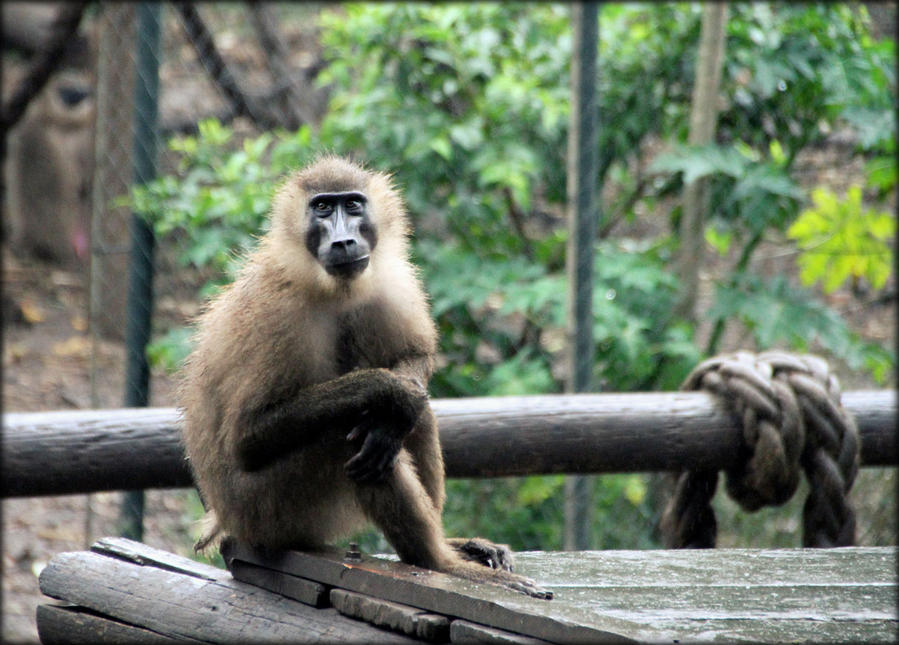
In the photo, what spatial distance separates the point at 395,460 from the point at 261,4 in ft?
18.3

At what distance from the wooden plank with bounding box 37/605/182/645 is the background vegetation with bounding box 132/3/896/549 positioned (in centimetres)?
216

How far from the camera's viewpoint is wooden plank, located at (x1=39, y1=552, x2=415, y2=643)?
246 centimetres

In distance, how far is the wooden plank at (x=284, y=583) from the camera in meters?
2.58

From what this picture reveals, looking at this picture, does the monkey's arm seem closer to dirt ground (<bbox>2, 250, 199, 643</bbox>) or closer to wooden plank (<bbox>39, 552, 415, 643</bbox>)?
wooden plank (<bbox>39, 552, 415, 643</bbox>)

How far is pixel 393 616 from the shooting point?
2340 millimetres

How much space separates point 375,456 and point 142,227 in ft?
9.77

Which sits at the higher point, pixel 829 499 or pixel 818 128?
pixel 818 128

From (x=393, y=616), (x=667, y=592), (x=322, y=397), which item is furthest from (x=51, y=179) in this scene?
(x=667, y=592)

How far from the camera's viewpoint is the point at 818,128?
5.46 meters

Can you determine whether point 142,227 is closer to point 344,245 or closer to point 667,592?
point 344,245

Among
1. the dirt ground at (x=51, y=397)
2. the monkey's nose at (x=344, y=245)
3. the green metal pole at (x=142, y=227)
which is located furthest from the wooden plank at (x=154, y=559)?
the green metal pole at (x=142, y=227)

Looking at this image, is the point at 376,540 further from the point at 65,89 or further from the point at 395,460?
the point at 65,89

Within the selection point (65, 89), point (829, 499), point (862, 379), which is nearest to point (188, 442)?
point (829, 499)

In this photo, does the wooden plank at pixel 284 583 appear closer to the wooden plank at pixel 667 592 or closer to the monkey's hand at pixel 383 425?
the wooden plank at pixel 667 592
